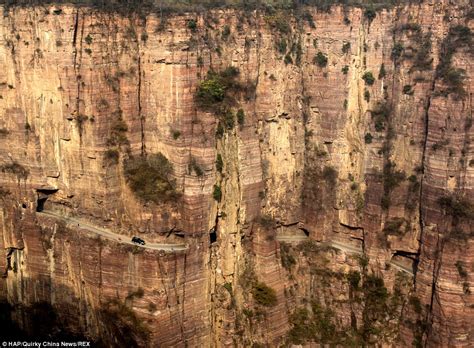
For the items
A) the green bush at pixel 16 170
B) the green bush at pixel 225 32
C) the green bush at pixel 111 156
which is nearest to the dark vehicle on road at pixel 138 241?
the green bush at pixel 111 156

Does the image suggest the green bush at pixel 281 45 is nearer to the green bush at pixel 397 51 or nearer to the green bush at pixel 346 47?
the green bush at pixel 346 47

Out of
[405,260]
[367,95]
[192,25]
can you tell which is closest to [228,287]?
[405,260]

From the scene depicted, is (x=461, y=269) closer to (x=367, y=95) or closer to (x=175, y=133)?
(x=367, y=95)

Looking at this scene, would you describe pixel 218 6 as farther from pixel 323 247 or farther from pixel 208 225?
pixel 323 247

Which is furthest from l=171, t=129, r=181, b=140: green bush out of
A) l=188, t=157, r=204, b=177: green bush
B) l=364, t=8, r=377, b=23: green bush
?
l=364, t=8, r=377, b=23: green bush

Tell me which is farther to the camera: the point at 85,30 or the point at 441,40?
the point at 441,40

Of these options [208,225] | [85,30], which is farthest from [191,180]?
[85,30]

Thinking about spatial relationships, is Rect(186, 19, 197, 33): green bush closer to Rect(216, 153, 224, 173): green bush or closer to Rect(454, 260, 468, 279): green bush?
Rect(216, 153, 224, 173): green bush
